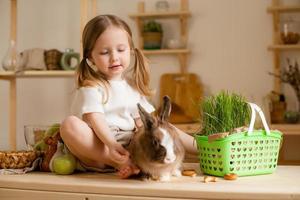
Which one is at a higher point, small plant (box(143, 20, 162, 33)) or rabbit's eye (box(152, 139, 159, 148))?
small plant (box(143, 20, 162, 33))

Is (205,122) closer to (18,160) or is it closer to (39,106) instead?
(18,160)

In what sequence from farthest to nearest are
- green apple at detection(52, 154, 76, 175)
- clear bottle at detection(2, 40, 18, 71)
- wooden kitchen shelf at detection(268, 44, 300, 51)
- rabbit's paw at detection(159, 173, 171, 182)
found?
clear bottle at detection(2, 40, 18, 71) → wooden kitchen shelf at detection(268, 44, 300, 51) → green apple at detection(52, 154, 76, 175) → rabbit's paw at detection(159, 173, 171, 182)

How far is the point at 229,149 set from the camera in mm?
987

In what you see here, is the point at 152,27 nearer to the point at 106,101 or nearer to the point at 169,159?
the point at 106,101

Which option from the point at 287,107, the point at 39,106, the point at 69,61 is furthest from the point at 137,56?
the point at 39,106

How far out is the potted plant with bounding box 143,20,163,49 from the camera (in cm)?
253

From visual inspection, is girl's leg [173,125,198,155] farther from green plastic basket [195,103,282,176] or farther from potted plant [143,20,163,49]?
potted plant [143,20,163,49]

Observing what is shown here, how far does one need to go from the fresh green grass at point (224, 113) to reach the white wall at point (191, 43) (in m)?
1.43

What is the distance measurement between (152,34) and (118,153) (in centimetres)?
158

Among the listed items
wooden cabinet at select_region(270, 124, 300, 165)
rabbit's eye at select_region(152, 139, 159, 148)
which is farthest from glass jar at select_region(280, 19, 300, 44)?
rabbit's eye at select_region(152, 139, 159, 148)

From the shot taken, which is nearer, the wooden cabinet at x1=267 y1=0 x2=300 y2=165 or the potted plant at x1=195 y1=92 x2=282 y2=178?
the potted plant at x1=195 y1=92 x2=282 y2=178

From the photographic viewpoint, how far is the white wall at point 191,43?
2.48 m

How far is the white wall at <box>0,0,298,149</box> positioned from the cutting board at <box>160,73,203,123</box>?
0.17ft

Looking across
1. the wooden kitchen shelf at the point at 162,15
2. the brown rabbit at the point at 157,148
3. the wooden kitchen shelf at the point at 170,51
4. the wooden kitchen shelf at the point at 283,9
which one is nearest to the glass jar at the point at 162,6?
the wooden kitchen shelf at the point at 162,15
